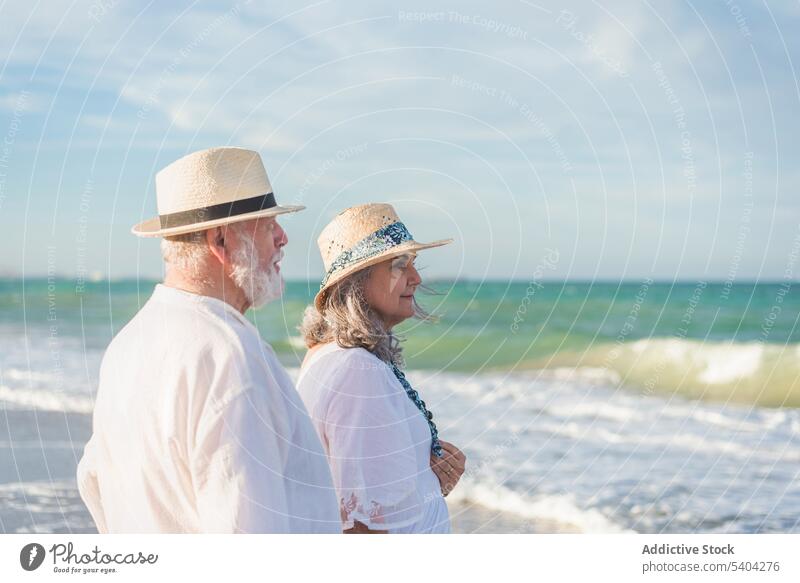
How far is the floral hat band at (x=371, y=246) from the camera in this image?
429cm

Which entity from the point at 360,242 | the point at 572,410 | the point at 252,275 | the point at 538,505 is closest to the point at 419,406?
the point at 360,242

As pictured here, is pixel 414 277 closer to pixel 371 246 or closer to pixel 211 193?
pixel 371 246

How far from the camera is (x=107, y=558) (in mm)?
4523

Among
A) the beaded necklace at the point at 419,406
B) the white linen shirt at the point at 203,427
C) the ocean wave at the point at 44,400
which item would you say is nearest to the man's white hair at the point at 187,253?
the white linen shirt at the point at 203,427

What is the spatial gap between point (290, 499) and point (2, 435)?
28.8ft

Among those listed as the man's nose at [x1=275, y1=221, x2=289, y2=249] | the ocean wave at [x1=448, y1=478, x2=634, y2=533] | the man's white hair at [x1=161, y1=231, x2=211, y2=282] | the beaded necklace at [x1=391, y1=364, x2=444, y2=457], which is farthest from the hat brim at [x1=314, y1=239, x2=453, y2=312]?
the ocean wave at [x1=448, y1=478, x2=634, y2=533]

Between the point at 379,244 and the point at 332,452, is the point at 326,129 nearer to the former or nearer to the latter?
the point at 379,244

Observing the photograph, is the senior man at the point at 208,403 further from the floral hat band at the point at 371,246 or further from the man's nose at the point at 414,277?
the man's nose at the point at 414,277

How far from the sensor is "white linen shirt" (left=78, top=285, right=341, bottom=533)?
307cm

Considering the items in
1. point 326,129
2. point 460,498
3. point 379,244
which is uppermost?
point 326,129

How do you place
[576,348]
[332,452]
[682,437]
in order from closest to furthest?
[332,452]
[682,437]
[576,348]

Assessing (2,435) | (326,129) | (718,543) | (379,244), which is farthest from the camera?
(2,435)

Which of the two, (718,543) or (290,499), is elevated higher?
(290,499)

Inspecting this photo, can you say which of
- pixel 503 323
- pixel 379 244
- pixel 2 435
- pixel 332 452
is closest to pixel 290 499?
pixel 332 452
